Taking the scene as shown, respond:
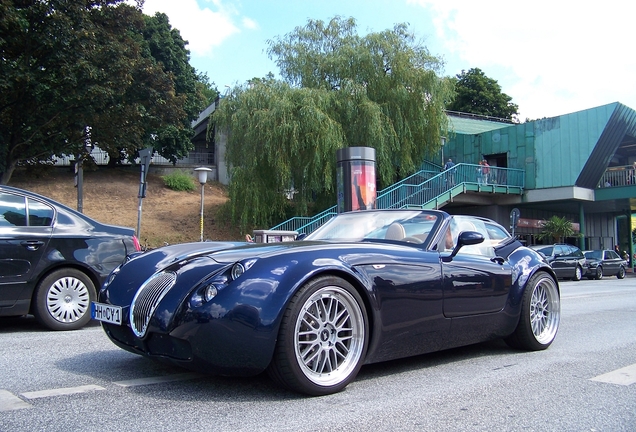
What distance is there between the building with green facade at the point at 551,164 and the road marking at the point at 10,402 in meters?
26.5

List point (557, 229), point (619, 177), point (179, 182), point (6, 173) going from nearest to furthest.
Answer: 1. point (6, 173)
2. point (557, 229)
3. point (619, 177)
4. point (179, 182)

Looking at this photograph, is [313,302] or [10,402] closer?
[10,402]

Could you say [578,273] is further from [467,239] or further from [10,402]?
[10,402]

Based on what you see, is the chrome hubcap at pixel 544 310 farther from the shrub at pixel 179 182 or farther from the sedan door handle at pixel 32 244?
the shrub at pixel 179 182

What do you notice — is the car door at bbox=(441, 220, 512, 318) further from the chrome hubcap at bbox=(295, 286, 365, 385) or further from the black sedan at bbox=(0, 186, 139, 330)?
the black sedan at bbox=(0, 186, 139, 330)

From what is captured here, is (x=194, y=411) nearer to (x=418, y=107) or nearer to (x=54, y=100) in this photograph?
(x=54, y=100)

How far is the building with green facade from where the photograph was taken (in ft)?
98.3

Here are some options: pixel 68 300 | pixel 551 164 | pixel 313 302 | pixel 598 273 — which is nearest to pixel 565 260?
pixel 598 273

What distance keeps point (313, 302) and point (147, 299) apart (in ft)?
3.58

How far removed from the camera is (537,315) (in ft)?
18.4

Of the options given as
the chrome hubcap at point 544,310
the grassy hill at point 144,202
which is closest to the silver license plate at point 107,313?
the chrome hubcap at point 544,310

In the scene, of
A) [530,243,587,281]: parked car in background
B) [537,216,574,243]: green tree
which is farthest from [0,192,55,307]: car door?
[537,216,574,243]: green tree

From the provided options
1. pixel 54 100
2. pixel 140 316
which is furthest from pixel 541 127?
pixel 140 316

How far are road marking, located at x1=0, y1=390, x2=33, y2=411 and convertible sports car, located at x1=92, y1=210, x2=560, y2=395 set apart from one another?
701 mm
